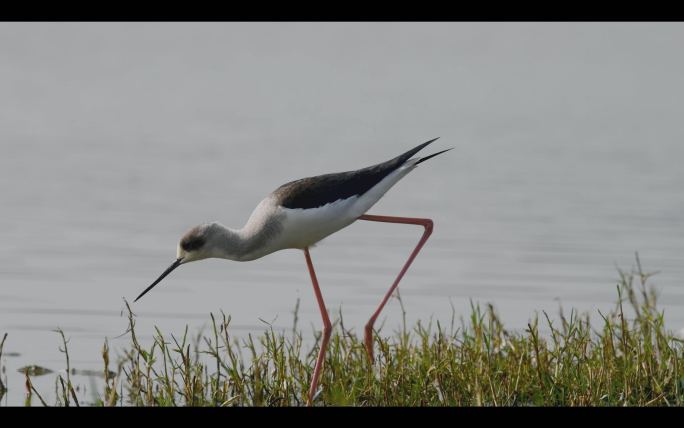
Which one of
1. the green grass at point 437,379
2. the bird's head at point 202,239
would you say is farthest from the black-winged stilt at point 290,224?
the green grass at point 437,379

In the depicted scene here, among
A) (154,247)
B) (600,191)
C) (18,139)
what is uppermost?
(18,139)

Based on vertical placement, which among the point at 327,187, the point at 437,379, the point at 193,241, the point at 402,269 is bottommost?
the point at 437,379

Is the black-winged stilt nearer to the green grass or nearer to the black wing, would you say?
the black wing

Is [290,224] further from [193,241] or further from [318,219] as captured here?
[193,241]

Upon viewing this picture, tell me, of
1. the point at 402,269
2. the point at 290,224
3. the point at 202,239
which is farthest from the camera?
the point at 402,269

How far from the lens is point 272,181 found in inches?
679

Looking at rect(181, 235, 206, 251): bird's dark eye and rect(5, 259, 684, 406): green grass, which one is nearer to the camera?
rect(5, 259, 684, 406): green grass

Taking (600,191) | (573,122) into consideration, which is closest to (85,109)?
(573,122)

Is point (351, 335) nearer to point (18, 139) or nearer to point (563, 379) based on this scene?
point (563, 379)

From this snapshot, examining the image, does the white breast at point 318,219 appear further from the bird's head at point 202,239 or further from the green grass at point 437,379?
the green grass at point 437,379

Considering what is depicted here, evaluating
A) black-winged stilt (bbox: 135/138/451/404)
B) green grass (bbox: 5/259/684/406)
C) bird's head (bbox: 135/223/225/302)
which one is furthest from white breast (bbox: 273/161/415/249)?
green grass (bbox: 5/259/684/406)

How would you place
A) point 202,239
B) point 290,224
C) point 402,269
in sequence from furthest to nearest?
point 402,269 < point 202,239 < point 290,224

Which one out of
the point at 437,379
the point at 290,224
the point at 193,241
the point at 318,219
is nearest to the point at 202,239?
the point at 193,241

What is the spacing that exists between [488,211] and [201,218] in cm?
352
